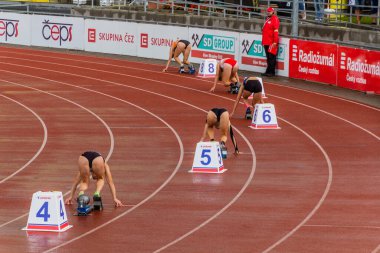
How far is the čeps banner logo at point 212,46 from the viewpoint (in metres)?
40.0

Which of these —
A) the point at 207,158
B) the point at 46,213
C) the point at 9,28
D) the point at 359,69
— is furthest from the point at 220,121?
the point at 9,28

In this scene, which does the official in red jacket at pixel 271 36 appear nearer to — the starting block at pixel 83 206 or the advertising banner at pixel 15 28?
the advertising banner at pixel 15 28

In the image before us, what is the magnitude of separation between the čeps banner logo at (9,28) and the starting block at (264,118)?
23.1m

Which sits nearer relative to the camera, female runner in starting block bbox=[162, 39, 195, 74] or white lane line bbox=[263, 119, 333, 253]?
white lane line bbox=[263, 119, 333, 253]

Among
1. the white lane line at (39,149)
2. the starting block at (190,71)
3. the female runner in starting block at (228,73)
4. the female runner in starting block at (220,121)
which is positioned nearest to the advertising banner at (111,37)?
the starting block at (190,71)

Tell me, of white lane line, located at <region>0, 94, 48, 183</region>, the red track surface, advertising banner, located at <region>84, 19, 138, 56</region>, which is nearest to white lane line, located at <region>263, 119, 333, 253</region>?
the red track surface

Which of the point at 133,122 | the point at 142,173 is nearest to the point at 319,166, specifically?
the point at 142,173

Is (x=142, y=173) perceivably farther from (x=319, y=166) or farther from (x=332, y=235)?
(x=332, y=235)

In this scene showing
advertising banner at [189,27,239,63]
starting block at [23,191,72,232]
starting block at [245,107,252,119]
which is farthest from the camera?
A: advertising banner at [189,27,239,63]

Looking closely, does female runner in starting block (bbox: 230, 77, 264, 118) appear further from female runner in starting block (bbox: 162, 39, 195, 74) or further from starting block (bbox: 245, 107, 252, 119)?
female runner in starting block (bbox: 162, 39, 195, 74)

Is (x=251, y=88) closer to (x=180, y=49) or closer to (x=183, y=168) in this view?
(x=183, y=168)

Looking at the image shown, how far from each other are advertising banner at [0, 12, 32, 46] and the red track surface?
1095 cm

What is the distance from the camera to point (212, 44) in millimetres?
40906

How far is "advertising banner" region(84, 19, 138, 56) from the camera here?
147 ft
